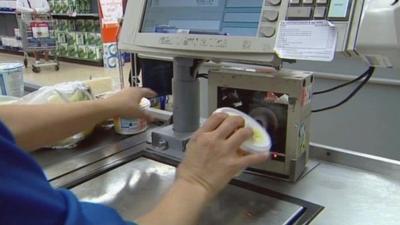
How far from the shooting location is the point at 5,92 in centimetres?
111

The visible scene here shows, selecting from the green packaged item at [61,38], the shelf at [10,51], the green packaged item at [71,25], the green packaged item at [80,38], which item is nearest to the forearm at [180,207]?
the green packaged item at [80,38]

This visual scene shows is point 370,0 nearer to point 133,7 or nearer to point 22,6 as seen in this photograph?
point 133,7

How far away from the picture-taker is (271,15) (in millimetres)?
620

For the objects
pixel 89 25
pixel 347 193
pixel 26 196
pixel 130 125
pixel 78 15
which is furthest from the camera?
pixel 89 25

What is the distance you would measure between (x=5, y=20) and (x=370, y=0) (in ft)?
27.5

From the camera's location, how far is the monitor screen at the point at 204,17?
0.66 metres

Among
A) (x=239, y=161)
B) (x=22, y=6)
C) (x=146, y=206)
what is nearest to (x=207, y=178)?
(x=239, y=161)

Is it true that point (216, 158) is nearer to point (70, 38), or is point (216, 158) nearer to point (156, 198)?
point (156, 198)

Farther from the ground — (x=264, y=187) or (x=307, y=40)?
(x=307, y=40)

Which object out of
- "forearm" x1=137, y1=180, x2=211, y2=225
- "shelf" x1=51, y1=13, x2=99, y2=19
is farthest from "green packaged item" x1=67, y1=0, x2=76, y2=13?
"forearm" x1=137, y1=180, x2=211, y2=225

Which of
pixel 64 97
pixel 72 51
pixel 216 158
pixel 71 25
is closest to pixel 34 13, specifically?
pixel 71 25

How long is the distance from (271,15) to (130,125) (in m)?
0.48

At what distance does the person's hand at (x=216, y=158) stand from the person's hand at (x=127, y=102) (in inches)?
13.1

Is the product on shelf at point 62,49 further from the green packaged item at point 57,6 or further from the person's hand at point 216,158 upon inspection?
the person's hand at point 216,158
